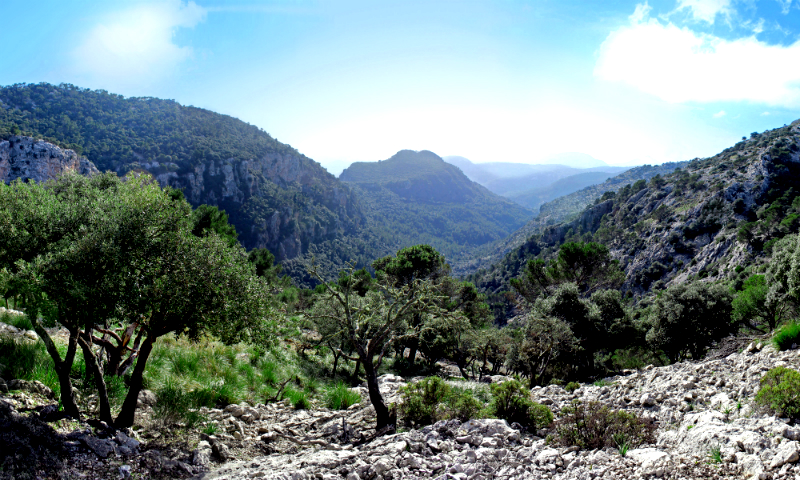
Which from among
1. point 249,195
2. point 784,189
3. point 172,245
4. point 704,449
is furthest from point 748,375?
point 249,195

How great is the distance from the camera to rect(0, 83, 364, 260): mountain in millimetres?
106188

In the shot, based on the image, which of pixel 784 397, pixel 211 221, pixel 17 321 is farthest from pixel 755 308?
pixel 211 221

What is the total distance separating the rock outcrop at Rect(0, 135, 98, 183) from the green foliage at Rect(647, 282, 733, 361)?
91241 mm

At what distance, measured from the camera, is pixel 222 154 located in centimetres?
13662

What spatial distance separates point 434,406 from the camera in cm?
1041

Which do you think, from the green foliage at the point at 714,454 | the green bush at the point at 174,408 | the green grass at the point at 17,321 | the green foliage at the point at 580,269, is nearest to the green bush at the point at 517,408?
the green foliage at the point at 714,454

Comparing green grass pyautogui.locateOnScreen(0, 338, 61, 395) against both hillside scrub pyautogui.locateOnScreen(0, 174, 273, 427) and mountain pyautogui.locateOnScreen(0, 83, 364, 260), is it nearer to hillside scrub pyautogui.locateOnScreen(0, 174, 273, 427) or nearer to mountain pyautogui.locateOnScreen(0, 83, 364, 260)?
hillside scrub pyautogui.locateOnScreen(0, 174, 273, 427)

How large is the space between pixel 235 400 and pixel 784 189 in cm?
8872

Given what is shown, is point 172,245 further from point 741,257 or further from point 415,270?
point 741,257

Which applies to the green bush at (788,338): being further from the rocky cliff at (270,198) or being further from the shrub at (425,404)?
the rocky cliff at (270,198)

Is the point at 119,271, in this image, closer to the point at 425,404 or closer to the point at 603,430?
the point at 425,404

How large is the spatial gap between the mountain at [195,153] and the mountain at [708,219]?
77220 mm

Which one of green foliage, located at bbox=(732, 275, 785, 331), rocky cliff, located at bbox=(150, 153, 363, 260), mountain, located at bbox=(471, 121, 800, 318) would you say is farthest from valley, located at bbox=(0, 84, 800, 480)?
rocky cliff, located at bbox=(150, 153, 363, 260)

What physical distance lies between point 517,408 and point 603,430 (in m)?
2.50
